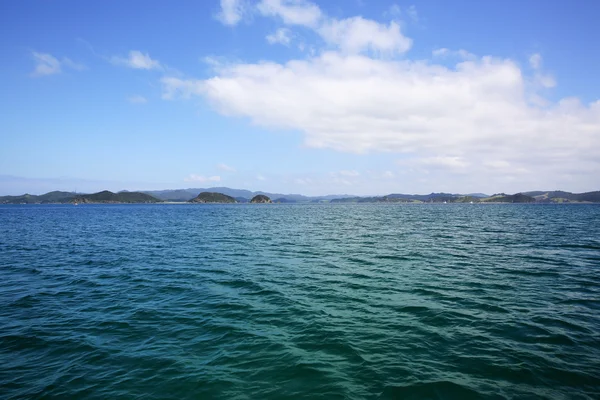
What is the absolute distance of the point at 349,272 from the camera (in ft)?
94.8

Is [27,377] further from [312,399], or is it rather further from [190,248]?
[190,248]

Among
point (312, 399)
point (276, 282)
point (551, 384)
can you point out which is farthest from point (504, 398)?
point (276, 282)

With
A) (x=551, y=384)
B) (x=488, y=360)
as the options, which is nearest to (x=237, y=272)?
(x=488, y=360)

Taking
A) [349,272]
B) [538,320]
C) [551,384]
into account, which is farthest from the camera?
[349,272]

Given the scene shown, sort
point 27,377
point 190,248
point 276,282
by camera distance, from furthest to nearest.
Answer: point 190,248 → point 276,282 → point 27,377

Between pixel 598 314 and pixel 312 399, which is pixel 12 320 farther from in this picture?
pixel 598 314

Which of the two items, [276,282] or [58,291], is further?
[276,282]

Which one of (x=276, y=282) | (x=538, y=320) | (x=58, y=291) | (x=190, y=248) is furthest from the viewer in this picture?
(x=190, y=248)

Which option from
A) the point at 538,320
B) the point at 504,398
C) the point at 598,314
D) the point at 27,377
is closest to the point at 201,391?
the point at 27,377

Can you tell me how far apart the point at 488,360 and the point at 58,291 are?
2959 centimetres

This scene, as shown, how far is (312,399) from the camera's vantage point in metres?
10.8

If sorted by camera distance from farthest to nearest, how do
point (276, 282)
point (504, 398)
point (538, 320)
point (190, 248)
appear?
point (190, 248), point (276, 282), point (538, 320), point (504, 398)

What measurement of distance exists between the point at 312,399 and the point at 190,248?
37722mm

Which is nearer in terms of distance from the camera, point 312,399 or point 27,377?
point 312,399
